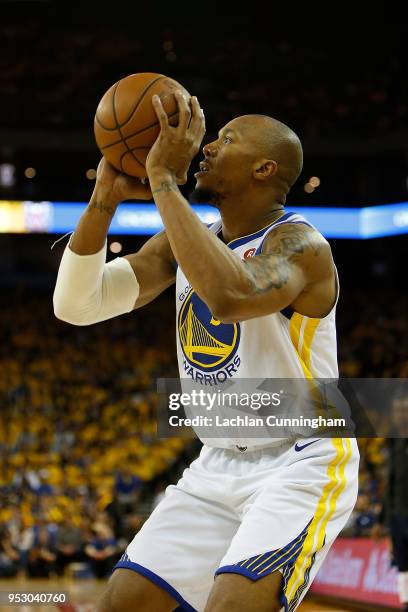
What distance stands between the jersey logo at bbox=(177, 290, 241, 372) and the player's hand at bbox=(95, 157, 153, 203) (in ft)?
1.18

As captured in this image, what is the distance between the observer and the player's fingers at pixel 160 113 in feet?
8.87

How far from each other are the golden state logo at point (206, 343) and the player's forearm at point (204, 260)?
12.6 inches

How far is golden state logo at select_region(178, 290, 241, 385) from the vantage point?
286 cm

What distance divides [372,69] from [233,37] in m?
3.13

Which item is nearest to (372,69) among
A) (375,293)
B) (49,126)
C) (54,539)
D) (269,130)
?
(375,293)

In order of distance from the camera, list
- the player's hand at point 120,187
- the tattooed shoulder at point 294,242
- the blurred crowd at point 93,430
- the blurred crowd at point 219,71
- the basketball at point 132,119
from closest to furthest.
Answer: the tattooed shoulder at point 294,242 → the basketball at point 132,119 → the player's hand at point 120,187 → the blurred crowd at point 93,430 → the blurred crowd at point 219,71

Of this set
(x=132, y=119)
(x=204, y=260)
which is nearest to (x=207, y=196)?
A: (x=132, y=119)

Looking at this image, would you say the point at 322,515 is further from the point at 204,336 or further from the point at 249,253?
the point at 249,253

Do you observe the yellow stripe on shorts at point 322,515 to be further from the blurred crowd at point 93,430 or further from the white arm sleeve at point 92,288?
the blurred crowd at point 93,430

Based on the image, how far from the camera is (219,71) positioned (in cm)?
1814

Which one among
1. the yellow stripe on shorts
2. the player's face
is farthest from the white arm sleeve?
the yellow stripe on shorts

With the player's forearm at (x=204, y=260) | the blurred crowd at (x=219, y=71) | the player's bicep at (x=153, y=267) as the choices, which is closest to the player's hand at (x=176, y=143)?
the player's forearm at (x=204, y=260)

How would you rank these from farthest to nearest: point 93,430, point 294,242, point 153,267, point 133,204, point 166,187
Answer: point 133,204 → point 93,430 → point 153,267 → point 294,242 → point 166,187

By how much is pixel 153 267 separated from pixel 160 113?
68 cm
